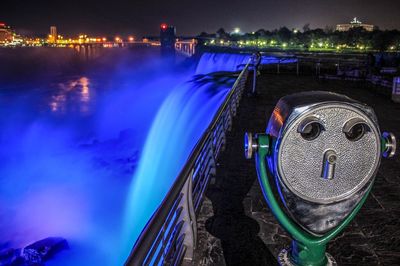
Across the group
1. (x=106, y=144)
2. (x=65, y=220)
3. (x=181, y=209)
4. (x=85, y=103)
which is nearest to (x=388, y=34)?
(x=85, y=103)

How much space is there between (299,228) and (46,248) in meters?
14.1

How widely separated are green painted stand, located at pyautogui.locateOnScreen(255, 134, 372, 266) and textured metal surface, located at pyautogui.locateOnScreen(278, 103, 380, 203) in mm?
152

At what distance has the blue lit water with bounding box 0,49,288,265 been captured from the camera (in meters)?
14.6

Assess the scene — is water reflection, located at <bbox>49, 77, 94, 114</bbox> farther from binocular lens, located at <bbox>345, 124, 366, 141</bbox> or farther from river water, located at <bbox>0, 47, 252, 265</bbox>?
binocular lens, located at <bbox>345, 124, 366, 141</bbox>

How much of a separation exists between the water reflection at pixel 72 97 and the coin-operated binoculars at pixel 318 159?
Answer: 5260 cm

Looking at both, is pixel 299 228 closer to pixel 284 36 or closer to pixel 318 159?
pixel 318 159

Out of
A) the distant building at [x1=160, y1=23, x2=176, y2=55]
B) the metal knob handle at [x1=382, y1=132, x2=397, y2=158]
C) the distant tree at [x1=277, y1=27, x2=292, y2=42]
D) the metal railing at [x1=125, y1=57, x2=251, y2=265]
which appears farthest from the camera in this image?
the distant building at [x1=160, y1=23, x2=176, y2=55]

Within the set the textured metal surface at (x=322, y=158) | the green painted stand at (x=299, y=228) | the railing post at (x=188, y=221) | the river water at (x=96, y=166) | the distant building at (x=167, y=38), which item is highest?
the distant building at (x=167, y=38)

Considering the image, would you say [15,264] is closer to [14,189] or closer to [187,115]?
[187,115]

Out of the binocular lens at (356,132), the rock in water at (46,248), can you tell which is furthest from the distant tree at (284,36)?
the binocular lens at (356,132)

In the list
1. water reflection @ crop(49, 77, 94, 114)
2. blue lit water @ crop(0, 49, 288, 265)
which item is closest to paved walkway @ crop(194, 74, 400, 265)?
blue lit water @ crop(0, 49, 288, 265)

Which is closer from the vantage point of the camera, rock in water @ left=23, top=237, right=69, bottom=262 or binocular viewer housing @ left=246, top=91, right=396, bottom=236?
binocular viewer housing @ left=246, top=91, right=396, bottom=236

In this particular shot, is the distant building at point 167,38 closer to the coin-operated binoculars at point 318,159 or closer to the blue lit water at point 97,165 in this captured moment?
the blue lit water at point 97,165

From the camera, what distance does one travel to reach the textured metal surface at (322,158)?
181 centimetres
